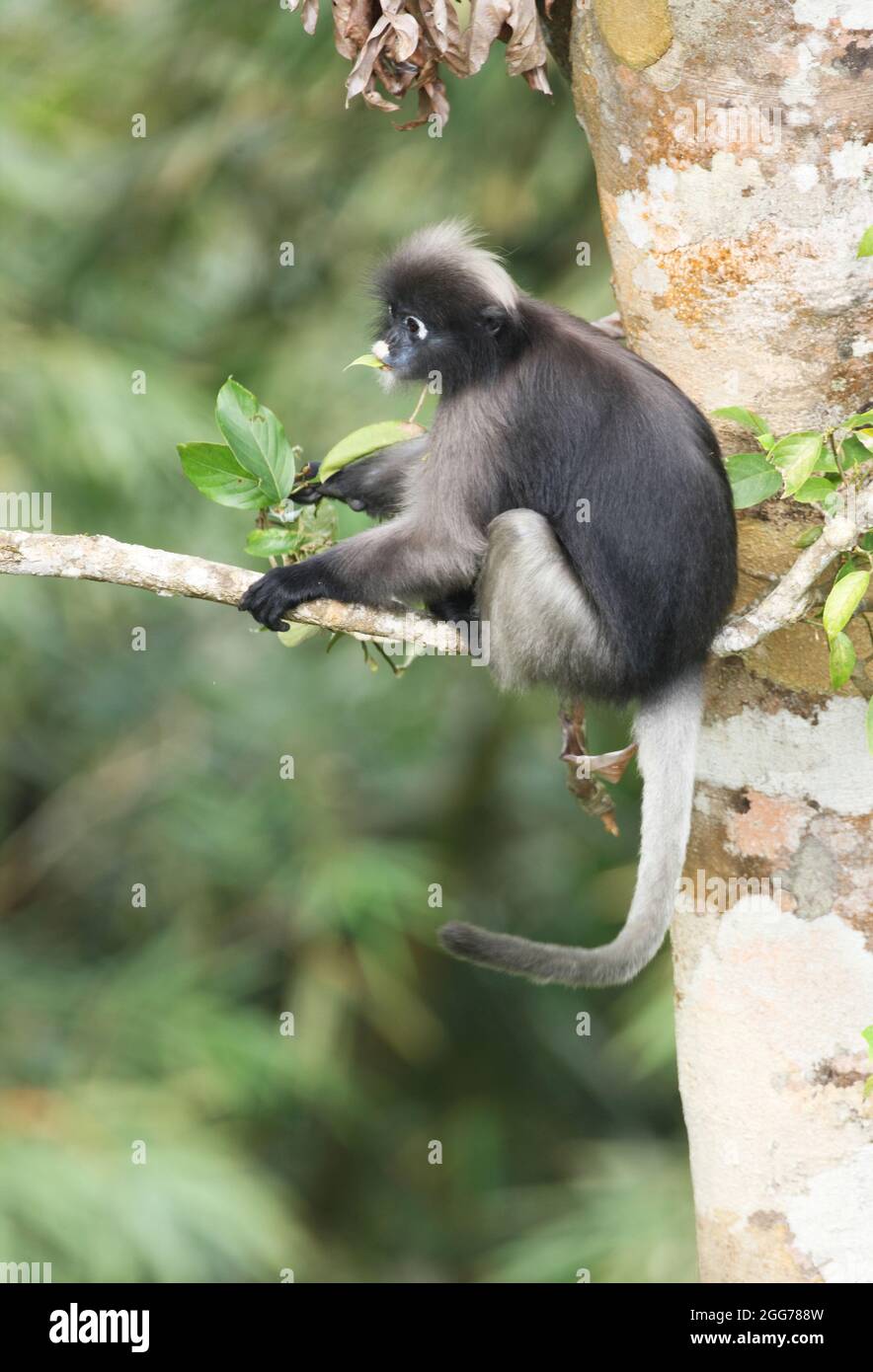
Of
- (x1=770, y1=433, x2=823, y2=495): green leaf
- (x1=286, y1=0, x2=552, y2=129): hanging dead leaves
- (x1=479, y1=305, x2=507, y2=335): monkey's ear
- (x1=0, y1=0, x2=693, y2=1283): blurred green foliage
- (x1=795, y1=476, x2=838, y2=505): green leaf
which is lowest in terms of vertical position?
(x1=0, y1=0, x2=693, y2=1283): blurred green foliage

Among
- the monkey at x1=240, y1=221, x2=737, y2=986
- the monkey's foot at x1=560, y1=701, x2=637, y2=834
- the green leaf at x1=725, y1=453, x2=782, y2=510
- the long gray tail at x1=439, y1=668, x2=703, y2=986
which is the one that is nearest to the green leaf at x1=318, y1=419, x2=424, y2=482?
the monkey at x1=240, y1=221, x2=737, y2=986

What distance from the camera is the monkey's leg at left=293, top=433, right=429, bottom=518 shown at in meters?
3.41

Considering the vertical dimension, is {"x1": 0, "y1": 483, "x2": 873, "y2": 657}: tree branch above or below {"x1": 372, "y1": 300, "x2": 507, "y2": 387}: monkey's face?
below

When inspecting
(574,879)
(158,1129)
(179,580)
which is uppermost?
(179,580)

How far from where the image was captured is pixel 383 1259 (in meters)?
7.39

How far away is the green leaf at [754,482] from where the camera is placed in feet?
7.61

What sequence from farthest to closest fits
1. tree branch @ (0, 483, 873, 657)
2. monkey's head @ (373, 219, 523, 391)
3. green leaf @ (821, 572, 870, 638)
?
monkey's head @ (373, 219, 523, 391), tree branch @ (0, 483, 873, 657), green leaf @ (821, 572, 870, 638)

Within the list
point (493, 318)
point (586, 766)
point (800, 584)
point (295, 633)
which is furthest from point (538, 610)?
point (800, 584)

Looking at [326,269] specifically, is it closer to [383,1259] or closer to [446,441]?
[446,441]

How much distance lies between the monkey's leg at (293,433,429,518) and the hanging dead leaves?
0.87 metres

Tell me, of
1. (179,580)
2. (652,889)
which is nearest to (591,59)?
(179,580)

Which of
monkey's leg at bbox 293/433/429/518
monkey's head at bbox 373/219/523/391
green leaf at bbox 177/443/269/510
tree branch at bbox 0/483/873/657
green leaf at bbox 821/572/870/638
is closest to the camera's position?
green leaf at bbox 821/572/870/638

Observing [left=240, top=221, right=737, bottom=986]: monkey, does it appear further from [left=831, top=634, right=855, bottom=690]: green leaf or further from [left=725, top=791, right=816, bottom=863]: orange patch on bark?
[left=831, top=634, right=855, bottom=690]: green leaf

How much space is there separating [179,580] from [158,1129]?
366 cm
